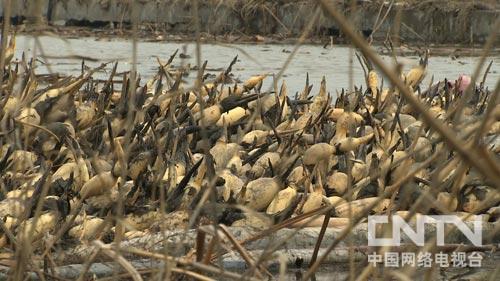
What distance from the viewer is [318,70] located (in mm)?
10156

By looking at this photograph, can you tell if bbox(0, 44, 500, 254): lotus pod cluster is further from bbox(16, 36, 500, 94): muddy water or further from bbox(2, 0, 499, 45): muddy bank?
bbox(2, 0, 499, 45): muddy bank

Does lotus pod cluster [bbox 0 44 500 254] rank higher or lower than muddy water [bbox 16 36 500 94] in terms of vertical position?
higher

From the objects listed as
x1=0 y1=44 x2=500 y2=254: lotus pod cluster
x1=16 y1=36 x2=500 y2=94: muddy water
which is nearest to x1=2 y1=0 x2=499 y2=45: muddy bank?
x1=16 y1=36 x2=500 y2=94: muddy water

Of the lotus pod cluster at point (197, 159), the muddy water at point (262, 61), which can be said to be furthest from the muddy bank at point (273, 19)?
the lotus pod cluster at point (197, 159)

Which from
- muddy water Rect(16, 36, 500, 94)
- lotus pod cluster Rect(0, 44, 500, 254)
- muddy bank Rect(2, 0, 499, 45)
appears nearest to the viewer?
lotus pod cluster Rect(0, 44, 500, 254)

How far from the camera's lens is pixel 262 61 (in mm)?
11555

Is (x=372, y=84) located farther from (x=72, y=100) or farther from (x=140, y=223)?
(x=140, y=223)

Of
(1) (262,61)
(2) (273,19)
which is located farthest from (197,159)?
(2) (273,19)

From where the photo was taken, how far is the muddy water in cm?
931

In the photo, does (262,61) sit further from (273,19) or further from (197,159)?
(197,159)

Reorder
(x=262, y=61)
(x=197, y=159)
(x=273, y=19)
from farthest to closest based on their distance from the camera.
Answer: (x=273, y=19)
(x=262, y=61)
(x=197, y=159)

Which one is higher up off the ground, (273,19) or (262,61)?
(262,61)

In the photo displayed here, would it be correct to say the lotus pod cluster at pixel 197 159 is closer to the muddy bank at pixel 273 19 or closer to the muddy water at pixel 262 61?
the muddy water at pixel 262 61

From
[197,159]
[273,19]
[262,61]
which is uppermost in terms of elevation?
[197,159]
